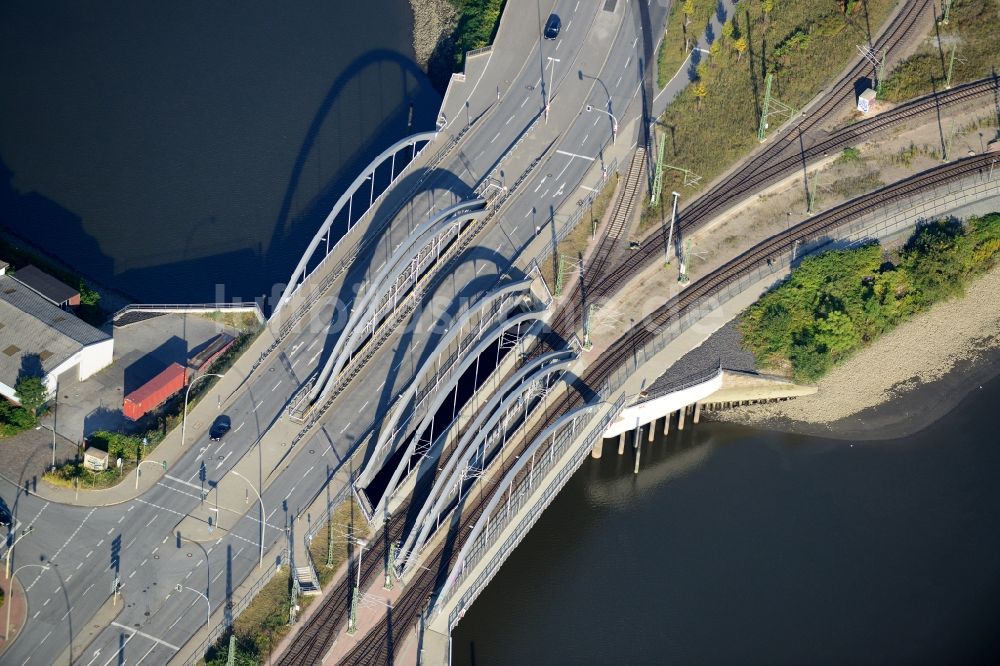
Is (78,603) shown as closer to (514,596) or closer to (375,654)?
(375,654)

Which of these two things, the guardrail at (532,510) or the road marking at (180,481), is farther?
the road marking at (180,481)

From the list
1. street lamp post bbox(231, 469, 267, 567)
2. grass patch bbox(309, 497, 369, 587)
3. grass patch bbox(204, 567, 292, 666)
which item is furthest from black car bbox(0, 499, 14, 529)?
grass patch bbox(309, 497, 369, 587)

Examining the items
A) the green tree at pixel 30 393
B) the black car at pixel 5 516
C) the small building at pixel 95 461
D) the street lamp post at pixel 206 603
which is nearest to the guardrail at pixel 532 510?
the street lamp post at pixel 206 603

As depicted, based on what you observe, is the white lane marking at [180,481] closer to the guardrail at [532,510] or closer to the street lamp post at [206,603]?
the street lamp post at [206,603]

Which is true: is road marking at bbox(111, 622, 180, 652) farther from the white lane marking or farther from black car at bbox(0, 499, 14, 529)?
the white lane marking

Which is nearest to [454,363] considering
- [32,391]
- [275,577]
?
[275,577]

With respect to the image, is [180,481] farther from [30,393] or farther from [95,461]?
[30,393]
